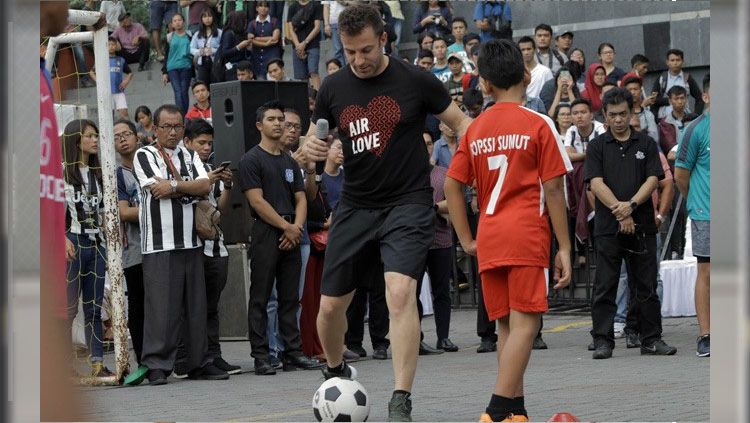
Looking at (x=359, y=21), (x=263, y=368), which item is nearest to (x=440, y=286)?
(x=263, y=368)

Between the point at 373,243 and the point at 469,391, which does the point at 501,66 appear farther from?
the point at 469,391

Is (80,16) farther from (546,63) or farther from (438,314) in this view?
(546,63)

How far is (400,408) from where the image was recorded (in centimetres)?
741

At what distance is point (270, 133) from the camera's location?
11.5 meters

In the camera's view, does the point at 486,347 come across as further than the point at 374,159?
Yes

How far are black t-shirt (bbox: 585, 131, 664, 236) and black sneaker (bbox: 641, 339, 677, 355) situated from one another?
3.18ft

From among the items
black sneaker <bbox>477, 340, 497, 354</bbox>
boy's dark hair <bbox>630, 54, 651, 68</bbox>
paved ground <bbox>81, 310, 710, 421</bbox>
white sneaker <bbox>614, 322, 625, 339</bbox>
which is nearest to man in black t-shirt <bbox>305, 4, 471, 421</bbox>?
paved ground <bbox>81, 310, 710, 421</bbox>

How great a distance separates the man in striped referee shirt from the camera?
1073 centimetres

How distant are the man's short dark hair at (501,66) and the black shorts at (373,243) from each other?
92 centimetres

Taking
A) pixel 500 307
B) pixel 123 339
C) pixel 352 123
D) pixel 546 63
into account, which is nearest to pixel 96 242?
pixel 123 339

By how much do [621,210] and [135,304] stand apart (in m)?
4.18

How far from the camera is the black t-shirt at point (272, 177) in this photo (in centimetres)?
1136

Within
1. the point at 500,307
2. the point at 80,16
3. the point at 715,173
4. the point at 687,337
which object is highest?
the point at 80,16

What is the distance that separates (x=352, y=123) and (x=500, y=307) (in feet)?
4.84
